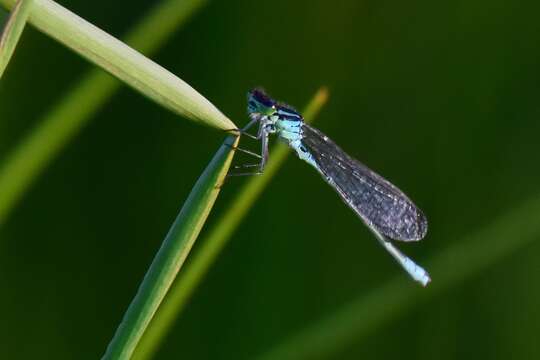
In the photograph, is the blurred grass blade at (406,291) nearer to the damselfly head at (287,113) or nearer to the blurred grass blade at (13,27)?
the damselfly head at (287,113)

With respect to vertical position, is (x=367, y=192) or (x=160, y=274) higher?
(x=367, y=192)

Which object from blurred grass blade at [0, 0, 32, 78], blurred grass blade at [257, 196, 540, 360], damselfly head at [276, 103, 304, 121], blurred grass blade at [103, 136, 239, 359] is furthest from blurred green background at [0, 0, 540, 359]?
blurred grass blade at [0, 0, 32, 78]

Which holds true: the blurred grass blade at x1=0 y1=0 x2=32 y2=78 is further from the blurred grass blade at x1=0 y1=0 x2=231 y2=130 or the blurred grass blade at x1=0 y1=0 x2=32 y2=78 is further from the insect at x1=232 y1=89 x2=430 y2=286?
the insect at x1=232 y1=89 x2=430 y2=286

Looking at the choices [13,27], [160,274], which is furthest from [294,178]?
[13,27]

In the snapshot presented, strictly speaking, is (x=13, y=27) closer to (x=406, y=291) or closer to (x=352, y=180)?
(x=406, y=291)

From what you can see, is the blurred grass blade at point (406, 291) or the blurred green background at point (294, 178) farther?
the blurred green background at point (294, 178)

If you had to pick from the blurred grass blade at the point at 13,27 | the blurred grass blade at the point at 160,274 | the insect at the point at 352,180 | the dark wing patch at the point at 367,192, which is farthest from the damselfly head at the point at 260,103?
the blurred grass blade at the point at 13,27
